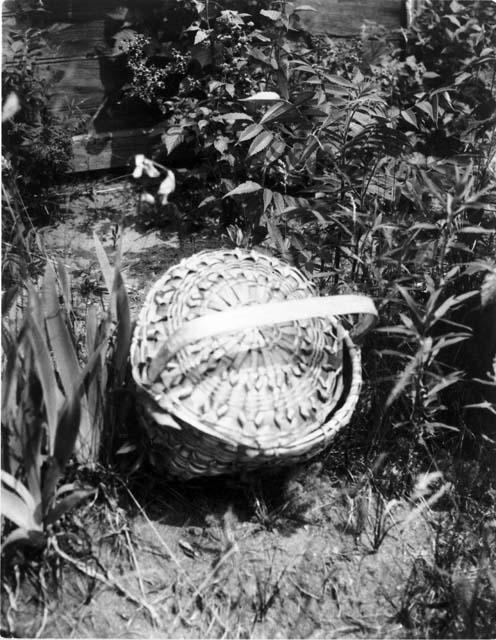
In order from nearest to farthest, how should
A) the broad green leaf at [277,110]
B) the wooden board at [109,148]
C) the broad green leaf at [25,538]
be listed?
1. the broad green leaf at [25,538]
2. the broad green leaf at [277,110]
3. the wooden board at [109,148]

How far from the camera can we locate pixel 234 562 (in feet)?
6.08

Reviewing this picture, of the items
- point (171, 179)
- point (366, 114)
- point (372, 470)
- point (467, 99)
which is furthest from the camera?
point (467, 99)

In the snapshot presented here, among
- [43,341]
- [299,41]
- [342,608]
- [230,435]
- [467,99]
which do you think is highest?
[299,41]

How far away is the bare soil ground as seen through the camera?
1718 millimetres

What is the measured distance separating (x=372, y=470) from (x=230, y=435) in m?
0.63

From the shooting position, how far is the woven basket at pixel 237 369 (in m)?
1.65

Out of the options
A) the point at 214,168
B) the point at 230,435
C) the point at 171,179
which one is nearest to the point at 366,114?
the point at 214,168

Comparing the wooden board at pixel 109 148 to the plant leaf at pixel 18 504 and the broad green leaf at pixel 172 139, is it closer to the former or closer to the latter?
the broad green leaf at pixel 172 139

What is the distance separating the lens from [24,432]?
1.63m

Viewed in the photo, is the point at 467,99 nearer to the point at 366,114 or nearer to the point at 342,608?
the point at 366,114

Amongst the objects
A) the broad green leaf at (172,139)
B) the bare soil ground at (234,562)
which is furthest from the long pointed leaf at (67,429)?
the broad green leaf at (172,139)

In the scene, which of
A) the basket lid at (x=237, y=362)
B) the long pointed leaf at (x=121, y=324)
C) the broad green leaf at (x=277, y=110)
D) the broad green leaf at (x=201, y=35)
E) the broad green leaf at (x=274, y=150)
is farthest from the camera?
the broad green leaf at (x=201, y=35)

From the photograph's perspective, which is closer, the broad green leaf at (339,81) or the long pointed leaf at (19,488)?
the long pointed leaf at (19,488)

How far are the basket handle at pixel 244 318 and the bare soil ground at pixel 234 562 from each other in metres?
0.46
